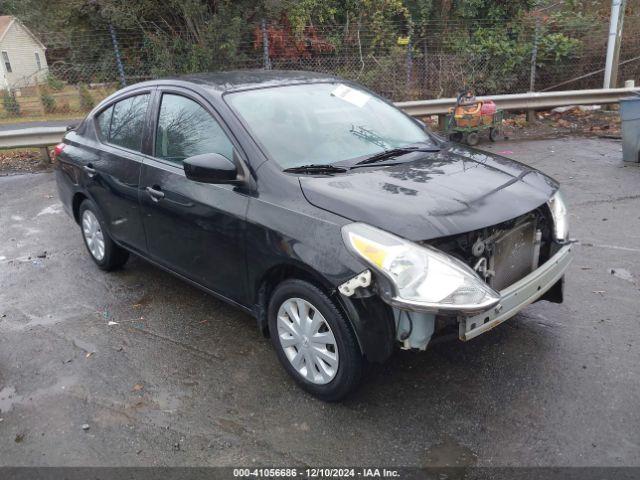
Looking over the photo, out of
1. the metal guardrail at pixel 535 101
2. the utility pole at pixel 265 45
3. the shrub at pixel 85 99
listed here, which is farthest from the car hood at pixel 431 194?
the shrub at pixel 85 99

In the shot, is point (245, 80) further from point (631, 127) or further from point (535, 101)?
point (535, 101)

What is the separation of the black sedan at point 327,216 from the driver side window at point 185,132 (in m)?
0.01

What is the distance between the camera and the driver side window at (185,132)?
354 cm

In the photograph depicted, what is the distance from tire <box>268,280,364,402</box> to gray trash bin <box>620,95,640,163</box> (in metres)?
6.87

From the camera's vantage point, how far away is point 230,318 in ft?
13.5

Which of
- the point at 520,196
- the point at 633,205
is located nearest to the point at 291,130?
the point at 520,196

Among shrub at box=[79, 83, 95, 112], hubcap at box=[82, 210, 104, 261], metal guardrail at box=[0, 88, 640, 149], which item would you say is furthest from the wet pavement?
shrub at box=[79, 83, 95, 112]

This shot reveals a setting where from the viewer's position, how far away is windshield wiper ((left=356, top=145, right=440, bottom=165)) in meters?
3.47

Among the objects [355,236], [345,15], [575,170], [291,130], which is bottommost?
[575,170]

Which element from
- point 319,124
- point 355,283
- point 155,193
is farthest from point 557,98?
point 355,283

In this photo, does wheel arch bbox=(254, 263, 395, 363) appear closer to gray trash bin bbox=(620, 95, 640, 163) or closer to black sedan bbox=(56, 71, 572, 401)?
black sedan bbox=(56, 71, 572, 401)

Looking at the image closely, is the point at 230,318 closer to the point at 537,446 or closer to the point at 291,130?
the point at 291,130

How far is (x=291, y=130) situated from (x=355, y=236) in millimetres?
1110

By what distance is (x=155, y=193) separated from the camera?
3875mm
